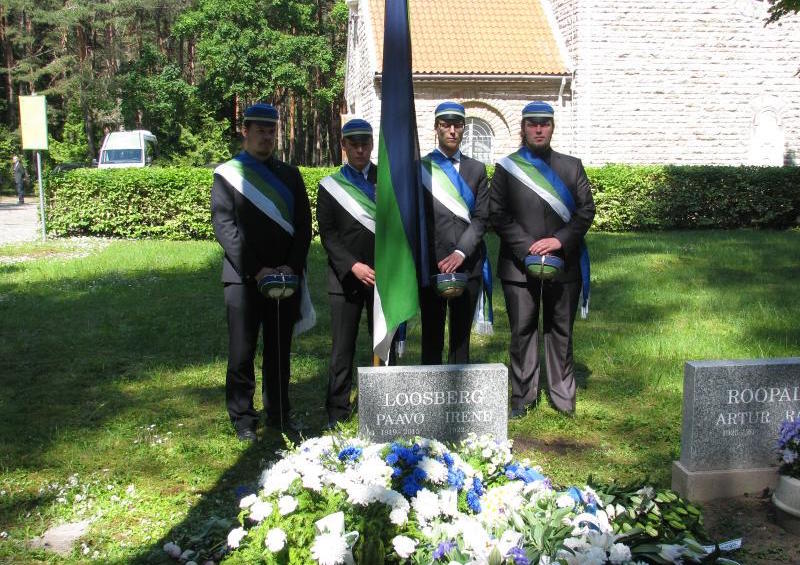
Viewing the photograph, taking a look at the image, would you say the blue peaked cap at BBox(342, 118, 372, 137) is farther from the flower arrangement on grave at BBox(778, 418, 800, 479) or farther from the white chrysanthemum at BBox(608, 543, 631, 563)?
the white chrysanthemum at BBox(608, 543, 631, 563)

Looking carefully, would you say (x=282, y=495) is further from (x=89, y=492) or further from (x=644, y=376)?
(x=644, y=376)

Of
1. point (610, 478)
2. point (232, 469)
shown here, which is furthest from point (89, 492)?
point (610, 478)

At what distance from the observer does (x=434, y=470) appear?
335cm

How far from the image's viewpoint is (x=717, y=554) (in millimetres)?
3213

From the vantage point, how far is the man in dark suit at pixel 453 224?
5.37 m

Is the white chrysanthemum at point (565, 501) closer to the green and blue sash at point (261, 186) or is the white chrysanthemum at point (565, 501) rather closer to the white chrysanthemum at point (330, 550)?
the white chrysanthemum at point (330, 550)

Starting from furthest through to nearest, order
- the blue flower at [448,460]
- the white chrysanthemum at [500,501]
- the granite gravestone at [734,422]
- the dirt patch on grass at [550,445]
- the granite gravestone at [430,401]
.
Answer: the dirt patch on grass at [550,445] → the granite gravestone at [734,422] → the granite gravestone at [430,401] → the blue flower at [448,460] → the white chrysanthemum at [500,501]

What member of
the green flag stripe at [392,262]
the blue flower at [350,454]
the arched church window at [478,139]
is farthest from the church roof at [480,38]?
the blue flower at [350,454]

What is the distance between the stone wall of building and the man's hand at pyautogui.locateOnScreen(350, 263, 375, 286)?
58.9 feet

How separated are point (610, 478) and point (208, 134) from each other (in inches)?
1333

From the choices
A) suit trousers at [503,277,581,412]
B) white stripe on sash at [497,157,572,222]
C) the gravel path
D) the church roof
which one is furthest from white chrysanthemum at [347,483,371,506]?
the church roof

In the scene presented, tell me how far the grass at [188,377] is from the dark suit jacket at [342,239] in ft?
3.82

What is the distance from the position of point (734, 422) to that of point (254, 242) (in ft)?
10.3

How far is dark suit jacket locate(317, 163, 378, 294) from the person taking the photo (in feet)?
17.9
